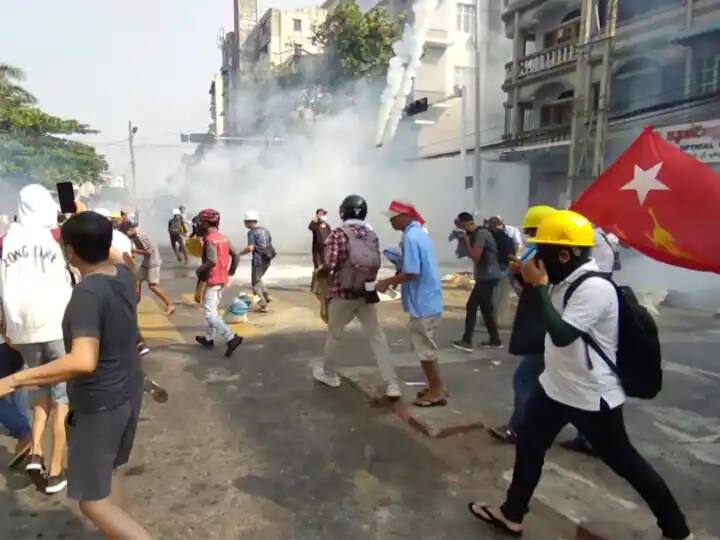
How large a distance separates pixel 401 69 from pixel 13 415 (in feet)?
84.5

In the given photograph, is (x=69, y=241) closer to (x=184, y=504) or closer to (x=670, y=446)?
(x=184, y=504)

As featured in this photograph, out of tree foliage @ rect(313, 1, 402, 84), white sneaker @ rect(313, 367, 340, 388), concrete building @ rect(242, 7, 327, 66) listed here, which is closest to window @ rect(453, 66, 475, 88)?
tree foliage @ rect(313, 1, 402, 84)

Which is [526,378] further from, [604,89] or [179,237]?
[179,237]

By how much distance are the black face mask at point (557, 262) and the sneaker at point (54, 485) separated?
2672 millimetres

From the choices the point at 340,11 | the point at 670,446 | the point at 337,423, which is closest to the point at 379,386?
the point at 337,423

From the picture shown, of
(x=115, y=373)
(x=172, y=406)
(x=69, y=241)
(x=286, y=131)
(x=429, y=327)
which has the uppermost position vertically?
(x=286, y=131)

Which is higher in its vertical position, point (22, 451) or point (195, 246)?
point (195, 246)

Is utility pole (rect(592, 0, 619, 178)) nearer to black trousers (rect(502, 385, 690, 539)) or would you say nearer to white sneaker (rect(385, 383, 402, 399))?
white sneaker (rect(385, 383, 402, 399))

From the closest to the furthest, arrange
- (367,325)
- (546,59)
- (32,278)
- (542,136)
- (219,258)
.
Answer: (32,278), (367,325), (219,258), (542,136), (546,59)

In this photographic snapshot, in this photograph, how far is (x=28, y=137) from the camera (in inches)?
1006

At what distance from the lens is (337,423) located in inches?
171

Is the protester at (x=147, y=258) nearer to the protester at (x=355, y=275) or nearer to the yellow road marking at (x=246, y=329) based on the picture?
the yellow road marking at (x=246, y=329)

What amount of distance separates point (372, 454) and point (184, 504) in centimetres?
117

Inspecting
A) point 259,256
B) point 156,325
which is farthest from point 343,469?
point 259,256
